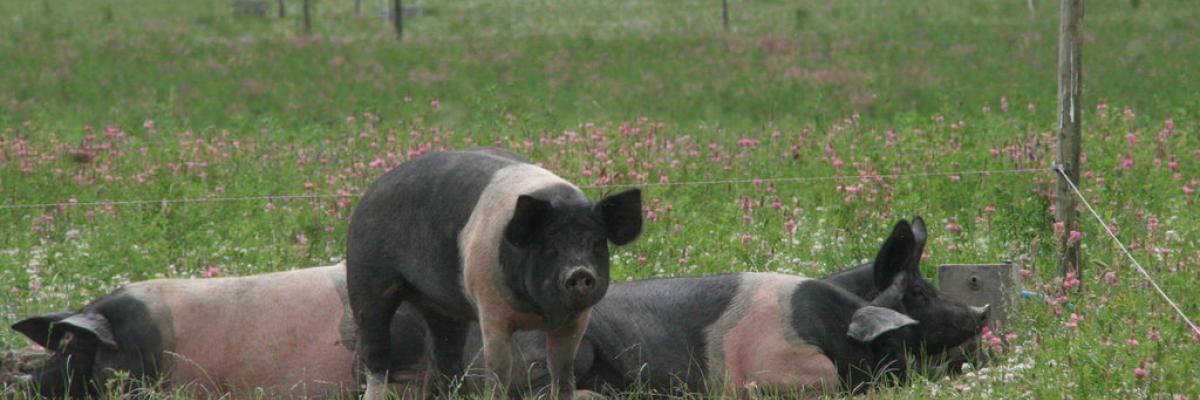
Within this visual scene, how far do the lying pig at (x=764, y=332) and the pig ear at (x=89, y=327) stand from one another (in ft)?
4.35

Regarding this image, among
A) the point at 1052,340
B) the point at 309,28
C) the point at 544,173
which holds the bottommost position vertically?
the point at 309,28

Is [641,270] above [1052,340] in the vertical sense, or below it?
below

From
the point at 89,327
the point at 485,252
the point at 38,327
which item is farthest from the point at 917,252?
the point at 38,327

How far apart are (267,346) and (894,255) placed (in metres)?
2.92

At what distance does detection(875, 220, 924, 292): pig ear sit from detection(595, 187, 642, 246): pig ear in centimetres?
216

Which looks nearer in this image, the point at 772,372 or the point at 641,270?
the point at 772,372

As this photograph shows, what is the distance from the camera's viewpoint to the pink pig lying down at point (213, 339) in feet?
25.4

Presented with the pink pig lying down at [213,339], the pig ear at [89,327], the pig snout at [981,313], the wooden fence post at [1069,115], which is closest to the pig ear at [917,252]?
the pig snout at [981,313]

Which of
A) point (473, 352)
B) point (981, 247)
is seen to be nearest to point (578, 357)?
point (473, 352)

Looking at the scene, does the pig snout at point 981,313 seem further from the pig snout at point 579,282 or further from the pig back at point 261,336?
the pig back at point 261,336

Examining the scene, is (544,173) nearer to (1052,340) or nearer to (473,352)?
(473,352)

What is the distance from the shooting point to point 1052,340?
6.70 m

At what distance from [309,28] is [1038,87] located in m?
17.7

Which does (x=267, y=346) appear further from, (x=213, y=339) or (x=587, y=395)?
(x=587, y=395)
